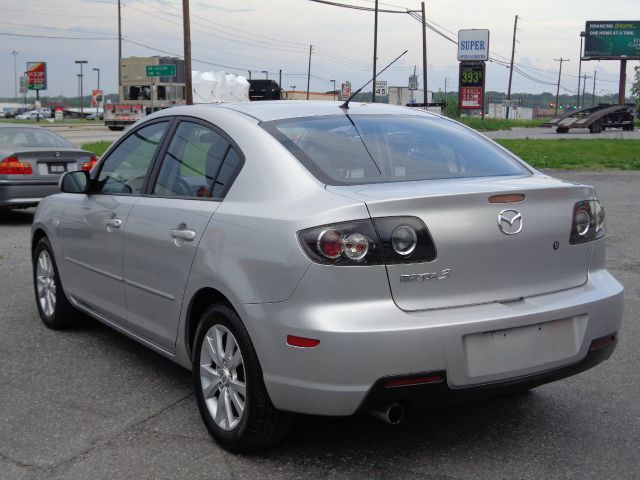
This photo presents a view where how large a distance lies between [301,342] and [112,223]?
1.98 metres

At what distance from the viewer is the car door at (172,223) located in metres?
4.10

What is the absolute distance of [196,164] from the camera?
14.4 ft

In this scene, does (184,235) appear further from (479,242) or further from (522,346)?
(522,346)

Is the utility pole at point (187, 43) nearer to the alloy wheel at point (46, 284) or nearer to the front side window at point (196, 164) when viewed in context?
the alloy wheel at point (46, 284)

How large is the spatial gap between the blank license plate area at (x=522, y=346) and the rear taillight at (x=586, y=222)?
14.6 inches

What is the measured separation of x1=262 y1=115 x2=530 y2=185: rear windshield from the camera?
3.88 metres

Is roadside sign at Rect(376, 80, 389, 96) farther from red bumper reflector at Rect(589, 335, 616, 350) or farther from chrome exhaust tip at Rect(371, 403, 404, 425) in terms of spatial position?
chrome exhaust tip at Rect(371, 403, 404, 425)

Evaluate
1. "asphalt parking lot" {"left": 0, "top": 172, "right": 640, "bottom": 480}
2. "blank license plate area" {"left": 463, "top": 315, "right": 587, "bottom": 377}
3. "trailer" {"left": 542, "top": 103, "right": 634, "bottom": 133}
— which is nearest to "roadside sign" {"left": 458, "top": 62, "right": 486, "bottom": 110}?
"trailer" {"left": 542, "top": 103, "right": 634, "bottom": 133}

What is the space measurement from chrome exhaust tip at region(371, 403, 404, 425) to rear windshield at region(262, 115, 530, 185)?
985 millimetres

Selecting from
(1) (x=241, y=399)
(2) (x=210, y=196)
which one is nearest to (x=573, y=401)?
(1) (x=241, y=399)

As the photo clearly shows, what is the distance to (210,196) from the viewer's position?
412 centimetres

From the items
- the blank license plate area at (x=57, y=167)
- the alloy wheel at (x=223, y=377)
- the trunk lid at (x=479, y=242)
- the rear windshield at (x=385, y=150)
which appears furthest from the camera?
the blank license plate area at (x=57, y=167)

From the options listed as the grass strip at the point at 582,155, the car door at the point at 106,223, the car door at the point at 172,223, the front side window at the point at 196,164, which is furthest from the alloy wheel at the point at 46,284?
the grass strip at the point at 582,155

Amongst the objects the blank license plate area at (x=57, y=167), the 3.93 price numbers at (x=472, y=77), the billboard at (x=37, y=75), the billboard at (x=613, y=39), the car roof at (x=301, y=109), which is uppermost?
the billboard at (x=613, y=39)
